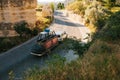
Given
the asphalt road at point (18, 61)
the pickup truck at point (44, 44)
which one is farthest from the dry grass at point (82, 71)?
the pickup truck at point (44, 44)

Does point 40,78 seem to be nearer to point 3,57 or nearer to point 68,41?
point 68,41

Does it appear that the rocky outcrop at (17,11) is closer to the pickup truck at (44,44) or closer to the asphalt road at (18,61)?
the asphalt road at (18,61)

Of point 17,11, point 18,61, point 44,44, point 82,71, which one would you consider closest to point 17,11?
point 17,11

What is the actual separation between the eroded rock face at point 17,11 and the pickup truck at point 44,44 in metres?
6.71

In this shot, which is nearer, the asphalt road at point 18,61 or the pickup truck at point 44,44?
the asphalt road at point 18,61

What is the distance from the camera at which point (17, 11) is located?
35.4 metres

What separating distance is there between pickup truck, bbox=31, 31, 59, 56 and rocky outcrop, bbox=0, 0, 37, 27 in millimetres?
6714

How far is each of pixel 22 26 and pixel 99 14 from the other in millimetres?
11975

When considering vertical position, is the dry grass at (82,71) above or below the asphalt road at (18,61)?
above

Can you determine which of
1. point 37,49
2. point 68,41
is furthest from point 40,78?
point 37,49

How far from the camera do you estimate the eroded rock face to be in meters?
34.3

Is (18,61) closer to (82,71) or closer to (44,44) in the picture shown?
(44,44)

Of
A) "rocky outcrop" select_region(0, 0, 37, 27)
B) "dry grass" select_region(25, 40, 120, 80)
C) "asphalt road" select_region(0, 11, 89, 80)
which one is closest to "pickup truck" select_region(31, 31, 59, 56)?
"asphalt road" select_region(0, 11, 89, 80)

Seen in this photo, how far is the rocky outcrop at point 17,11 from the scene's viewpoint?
3431 cm
